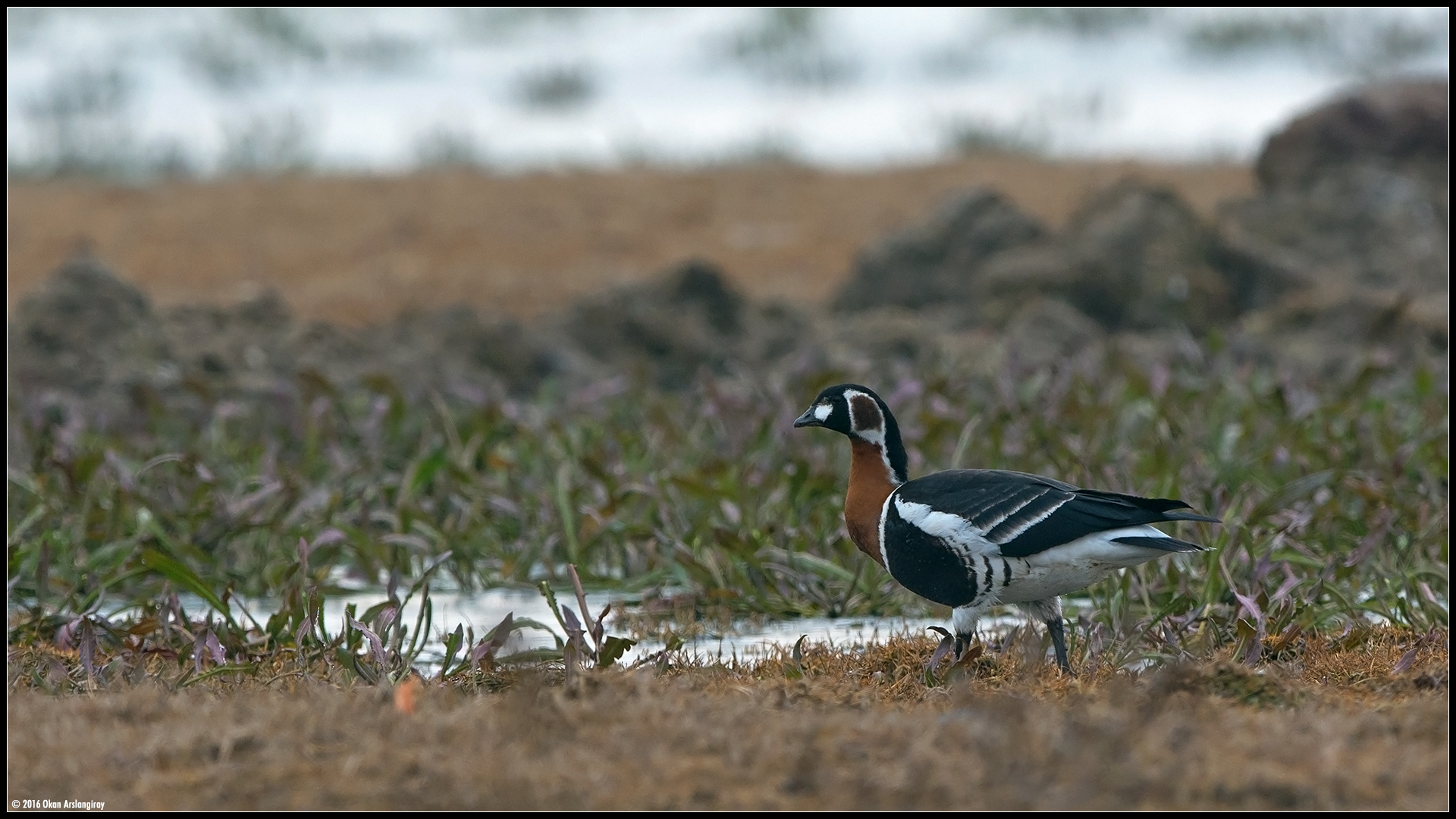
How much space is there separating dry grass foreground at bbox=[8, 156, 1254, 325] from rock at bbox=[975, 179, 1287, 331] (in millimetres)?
1782

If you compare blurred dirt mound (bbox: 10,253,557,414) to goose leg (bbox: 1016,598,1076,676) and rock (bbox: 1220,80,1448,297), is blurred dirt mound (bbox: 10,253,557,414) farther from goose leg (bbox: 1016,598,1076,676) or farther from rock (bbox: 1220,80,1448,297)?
rock (bbox: 1220,80,1448,297)

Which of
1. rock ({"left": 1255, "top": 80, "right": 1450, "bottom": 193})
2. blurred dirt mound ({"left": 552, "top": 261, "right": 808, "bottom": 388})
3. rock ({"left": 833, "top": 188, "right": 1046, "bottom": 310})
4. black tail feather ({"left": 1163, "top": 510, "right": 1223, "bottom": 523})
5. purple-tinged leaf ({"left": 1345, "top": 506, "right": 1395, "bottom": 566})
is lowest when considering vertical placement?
purple-tinged leaf ({"left": 1345, "top": 506, "right": 1395, "bottom": 566})

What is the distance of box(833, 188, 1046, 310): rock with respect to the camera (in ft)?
→ 37.9

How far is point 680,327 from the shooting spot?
10.2 metres

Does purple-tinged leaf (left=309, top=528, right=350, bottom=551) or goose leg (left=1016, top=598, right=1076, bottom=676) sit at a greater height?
purple-tinged leaf (left=309, top=528, right=350, bottom=551)

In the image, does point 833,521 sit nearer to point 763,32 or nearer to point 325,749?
point 325,749

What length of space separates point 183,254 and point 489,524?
7782 mm

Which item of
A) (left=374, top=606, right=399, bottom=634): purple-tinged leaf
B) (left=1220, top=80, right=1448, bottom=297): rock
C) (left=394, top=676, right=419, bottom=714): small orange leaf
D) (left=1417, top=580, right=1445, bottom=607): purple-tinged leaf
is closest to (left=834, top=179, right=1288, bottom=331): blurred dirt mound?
(left=1220, top=80, right=1448, bottom=297): rock

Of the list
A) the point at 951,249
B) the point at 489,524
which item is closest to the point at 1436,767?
the point at 489,524

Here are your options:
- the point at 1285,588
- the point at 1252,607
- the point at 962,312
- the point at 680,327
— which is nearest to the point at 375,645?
the point at 1252,607

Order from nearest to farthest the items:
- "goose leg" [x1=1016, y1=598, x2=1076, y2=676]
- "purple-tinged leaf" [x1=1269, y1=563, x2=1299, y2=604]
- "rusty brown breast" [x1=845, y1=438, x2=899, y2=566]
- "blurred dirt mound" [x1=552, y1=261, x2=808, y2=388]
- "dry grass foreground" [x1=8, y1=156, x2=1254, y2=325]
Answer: "goose leg" [x1=1016, y1=598, x2=1076, y2=676]
"rusty brown breast" [x1=845, y1=438, x2=899, y2=566]
"purple-tinged leaf" [x1=1269, y1=563, x2=1299, y2=604]
"blurred dirt mound" [x1=552, y1=261, x2=808, y2=388]
"dry grass foreground" [x1=8, y1=156, x2=1254, y2=325]

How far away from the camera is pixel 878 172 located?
16031 millimetres

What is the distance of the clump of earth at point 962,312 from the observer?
9195mm

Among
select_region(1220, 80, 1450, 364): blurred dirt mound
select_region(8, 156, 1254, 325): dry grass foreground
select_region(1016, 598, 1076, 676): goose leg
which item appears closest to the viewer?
select_region(1016, 598, 1076, 676): goose leg
